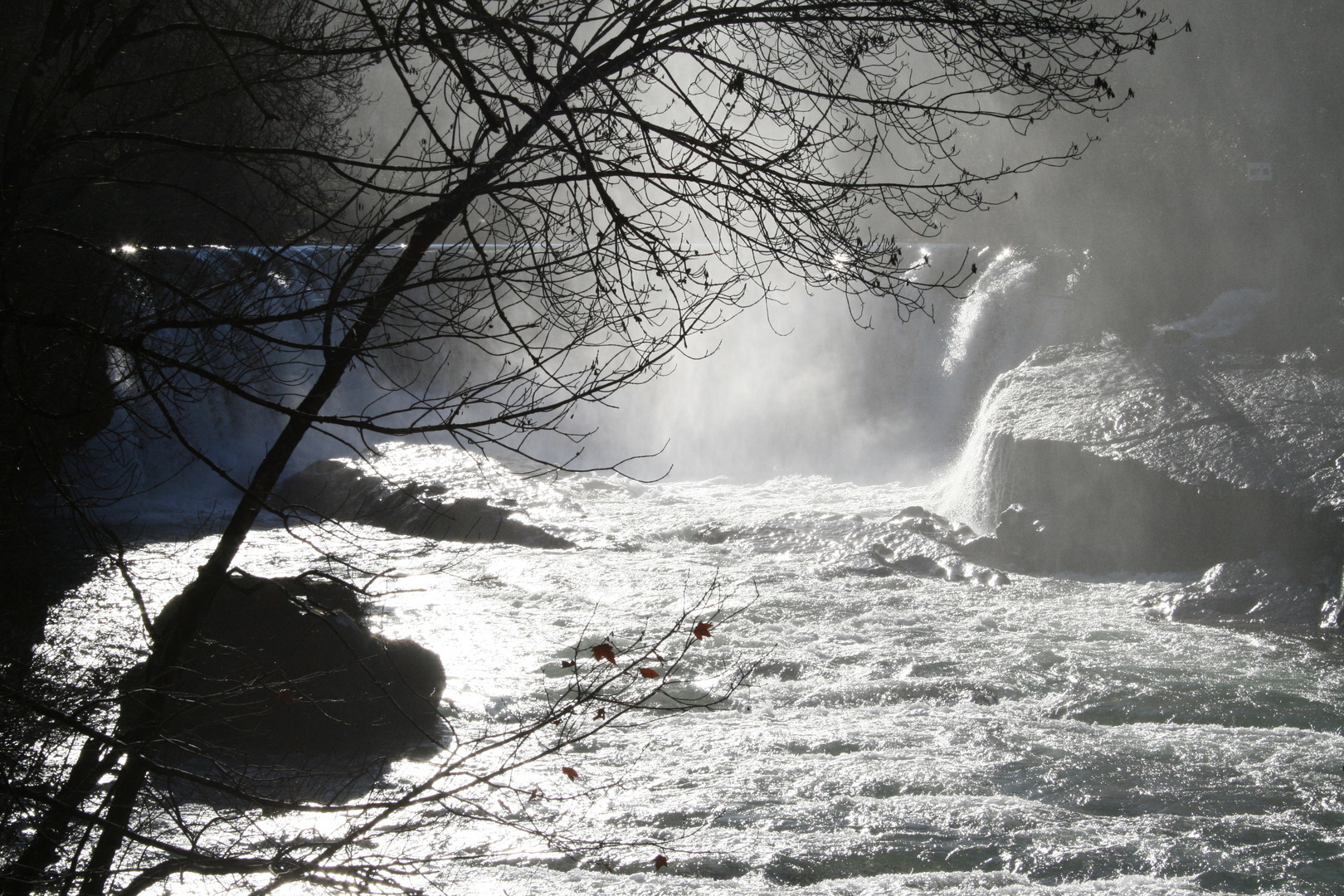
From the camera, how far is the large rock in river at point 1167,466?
9.43 metres

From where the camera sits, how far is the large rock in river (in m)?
9.43

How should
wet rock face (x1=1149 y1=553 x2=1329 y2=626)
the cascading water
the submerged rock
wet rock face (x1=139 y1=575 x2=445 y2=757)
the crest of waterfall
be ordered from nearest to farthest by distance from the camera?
the cascading water
wet rock face (x1=139 y1=575 x2=445 y2=757)
wet rock face (x1=1149 y1=553 x2=1329 y2=626)
the submerged rock
the crest of waterfall

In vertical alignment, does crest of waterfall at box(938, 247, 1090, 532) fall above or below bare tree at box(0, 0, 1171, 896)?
above

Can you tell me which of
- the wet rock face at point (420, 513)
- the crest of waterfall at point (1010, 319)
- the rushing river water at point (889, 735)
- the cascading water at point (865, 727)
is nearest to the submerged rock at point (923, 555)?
the cascading water at point (865, 727)

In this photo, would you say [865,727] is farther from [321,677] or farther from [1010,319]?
[1010,319]

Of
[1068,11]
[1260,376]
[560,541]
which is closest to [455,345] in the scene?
[560,541]

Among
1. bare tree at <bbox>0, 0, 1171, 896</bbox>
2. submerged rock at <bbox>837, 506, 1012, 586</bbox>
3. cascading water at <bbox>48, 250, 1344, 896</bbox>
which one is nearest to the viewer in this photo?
bare tree at <bbox>0, 0, 1171, 896</bbox>

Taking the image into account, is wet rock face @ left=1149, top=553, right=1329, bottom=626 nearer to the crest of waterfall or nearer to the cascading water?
the cascading water

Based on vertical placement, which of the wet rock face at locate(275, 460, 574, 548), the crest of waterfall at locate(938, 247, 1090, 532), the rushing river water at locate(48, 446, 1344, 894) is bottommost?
the rushing river water at locate(48, 446, 1344, 894)

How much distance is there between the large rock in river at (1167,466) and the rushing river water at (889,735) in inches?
26.0

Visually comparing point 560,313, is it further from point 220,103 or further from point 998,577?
point 998,577

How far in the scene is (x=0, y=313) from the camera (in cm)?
219

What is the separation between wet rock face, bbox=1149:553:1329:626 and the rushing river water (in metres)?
0.32

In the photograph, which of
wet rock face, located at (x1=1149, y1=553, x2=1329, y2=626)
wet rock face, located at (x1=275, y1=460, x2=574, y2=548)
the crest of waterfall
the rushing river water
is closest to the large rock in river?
wet rock face, located at (x1=1149, y1=553, x2=1329, y2=626)
